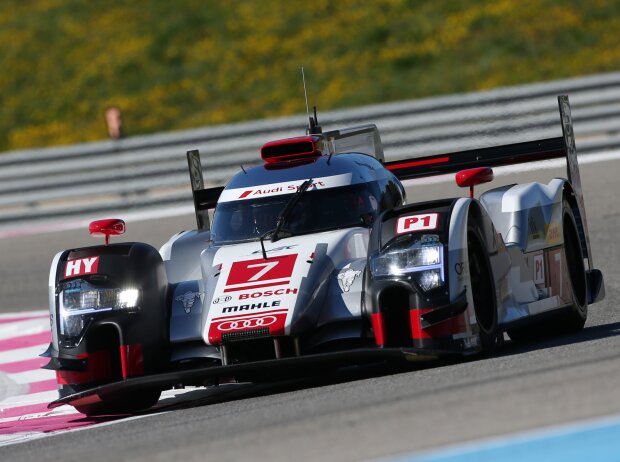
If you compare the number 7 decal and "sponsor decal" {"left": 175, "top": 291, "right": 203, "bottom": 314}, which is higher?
the number 7 decal

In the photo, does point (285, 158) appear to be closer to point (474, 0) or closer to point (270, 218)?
point (270, 218)

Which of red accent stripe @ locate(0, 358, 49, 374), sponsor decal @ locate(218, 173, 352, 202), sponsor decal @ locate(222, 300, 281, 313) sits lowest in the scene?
red accent stripe @ locate(0, 358, 49, 374)

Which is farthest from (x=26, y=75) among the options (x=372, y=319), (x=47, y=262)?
(x=372, y=319)

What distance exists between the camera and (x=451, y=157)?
937 cm

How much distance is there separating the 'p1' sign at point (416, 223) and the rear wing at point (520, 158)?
2120 mm

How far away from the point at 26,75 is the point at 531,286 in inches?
747

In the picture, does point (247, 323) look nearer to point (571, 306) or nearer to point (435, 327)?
point (435, 327)

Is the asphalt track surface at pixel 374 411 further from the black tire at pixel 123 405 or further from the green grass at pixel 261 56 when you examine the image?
the green grass at pixel 261 56

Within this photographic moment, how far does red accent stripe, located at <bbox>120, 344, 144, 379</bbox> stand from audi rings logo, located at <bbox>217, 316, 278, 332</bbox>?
0.63m

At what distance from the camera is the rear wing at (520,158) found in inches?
359

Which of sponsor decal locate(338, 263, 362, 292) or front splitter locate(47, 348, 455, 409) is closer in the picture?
front splitter locate(47, 348, 455, 409)

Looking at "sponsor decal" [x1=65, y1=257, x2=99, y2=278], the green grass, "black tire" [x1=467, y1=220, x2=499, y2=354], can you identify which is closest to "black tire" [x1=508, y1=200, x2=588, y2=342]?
"black tire" [x1=467, y1=220, x2=499, y2=354]

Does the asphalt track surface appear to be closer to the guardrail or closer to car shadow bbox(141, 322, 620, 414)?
car shadow bbox(141, 322, 620, 414)

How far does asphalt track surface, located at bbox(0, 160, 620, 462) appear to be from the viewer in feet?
16.3
